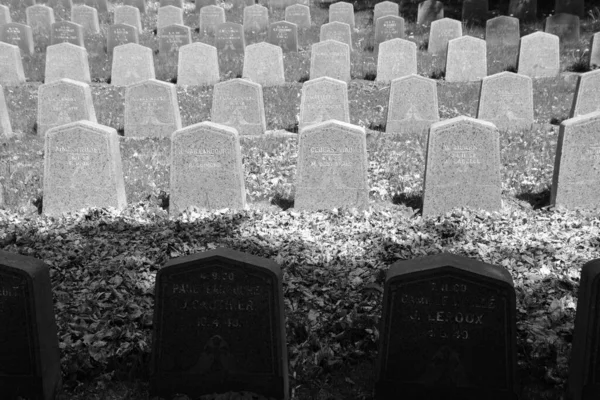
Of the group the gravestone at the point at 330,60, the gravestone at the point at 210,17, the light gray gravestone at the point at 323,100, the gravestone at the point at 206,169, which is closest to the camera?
the gravestone at the point at 206,169

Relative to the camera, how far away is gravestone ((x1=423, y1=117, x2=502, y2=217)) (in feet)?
25.8

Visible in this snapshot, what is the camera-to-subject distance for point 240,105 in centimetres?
1174

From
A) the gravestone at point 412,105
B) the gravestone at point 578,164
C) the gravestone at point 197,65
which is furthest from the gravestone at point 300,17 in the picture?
the gravestone at point 578,164

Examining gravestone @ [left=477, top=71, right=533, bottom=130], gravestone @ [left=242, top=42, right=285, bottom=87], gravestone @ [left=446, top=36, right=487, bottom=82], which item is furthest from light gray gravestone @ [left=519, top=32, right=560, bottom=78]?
gravestone @ [left=242, top=42, right=285, bottom=87]

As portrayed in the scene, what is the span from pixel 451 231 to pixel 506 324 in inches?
122

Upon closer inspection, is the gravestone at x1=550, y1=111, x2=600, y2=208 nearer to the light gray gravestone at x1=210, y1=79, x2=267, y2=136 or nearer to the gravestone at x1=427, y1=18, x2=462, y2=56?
the light gray gravestone at x1=210, y1=79, x2=267, y2=136

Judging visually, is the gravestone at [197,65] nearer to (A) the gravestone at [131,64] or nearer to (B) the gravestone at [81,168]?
(A) the gravestone at [131,64]

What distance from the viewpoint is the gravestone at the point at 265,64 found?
15.4 m

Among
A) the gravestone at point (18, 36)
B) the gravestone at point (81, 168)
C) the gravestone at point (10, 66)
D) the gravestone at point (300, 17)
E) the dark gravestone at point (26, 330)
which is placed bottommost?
the dark gravestone at point (26, 330)

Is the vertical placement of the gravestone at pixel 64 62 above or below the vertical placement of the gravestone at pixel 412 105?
above

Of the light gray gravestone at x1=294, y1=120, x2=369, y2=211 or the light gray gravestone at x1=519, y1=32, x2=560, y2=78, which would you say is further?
the light gray gravestone at x1=519, y1=32, x2=560, y2=78

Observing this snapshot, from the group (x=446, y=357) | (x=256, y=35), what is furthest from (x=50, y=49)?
(x=446, y=357)

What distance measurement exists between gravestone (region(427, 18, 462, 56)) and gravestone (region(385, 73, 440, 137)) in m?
6.56

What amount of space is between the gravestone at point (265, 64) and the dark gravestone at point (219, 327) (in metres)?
11.2
